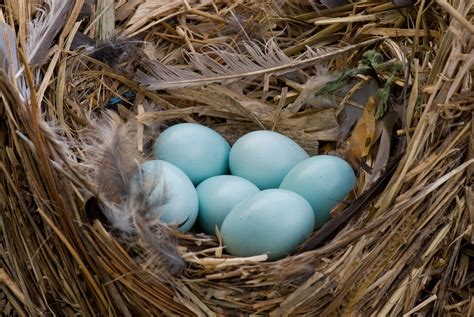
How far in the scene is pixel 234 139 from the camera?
4.81 feet

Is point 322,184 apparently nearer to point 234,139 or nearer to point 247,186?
point 247,186

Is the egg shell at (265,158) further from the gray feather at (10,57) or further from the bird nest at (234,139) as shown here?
the gray feather at (10,57)

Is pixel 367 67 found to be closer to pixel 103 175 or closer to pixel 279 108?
pixel 279 108

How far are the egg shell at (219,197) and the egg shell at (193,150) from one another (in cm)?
6

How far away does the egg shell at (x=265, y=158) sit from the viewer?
1311mm

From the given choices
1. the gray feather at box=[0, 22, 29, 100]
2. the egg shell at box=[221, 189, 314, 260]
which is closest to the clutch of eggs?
the egg shell at box=[221, 189, 314, 260]

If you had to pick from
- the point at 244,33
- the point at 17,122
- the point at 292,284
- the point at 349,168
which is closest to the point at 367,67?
the point at 349,168

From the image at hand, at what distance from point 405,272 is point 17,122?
545 mm

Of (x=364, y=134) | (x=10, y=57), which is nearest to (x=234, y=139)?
(x=364, y=134)

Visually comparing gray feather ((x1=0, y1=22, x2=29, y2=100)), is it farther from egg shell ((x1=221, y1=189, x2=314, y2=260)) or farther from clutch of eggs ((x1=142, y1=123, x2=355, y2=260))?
egg shell ((x1=221, y1=189, x2=314, y2=260))

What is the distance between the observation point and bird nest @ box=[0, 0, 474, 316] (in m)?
1.06

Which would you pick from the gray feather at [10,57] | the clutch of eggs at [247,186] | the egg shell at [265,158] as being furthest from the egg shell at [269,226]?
the gray feather at [10,57]

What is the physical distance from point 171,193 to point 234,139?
300 mm

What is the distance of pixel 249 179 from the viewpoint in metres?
1.32
